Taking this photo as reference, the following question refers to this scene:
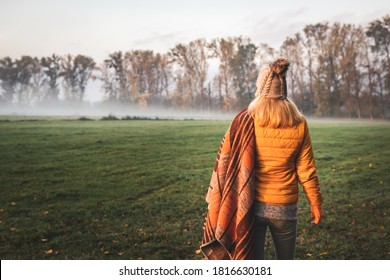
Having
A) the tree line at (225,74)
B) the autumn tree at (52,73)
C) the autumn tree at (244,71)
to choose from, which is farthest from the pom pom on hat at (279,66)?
the autumn tree at (52,73)

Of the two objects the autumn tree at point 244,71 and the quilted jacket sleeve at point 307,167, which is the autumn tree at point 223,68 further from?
the quilted jacket sleeve at point 307,167

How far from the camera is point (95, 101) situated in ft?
39.9

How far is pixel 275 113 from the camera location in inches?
92.0

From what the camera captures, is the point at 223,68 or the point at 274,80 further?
the point at 223,68

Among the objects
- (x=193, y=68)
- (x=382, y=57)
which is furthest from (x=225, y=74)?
(x=382, y=57)

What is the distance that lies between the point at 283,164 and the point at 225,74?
9629 mm

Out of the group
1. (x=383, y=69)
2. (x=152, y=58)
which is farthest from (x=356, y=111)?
(x=152, y=58)

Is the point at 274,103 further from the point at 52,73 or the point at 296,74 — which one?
the point at 296,74

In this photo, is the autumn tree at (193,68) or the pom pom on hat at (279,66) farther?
the autumn tree at (193,68)

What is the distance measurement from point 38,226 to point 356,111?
31.2ft

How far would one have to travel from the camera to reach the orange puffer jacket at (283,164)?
2.38m
